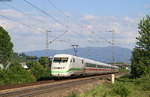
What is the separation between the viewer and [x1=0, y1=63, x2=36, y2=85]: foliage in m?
36.3

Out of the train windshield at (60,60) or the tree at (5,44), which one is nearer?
the train windshield at (60,60)

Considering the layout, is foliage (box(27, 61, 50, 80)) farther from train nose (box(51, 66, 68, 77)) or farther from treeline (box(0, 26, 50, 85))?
train nose (box(51, 66, 68, 77))

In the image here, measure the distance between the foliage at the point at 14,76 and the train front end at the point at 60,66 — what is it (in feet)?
14.2

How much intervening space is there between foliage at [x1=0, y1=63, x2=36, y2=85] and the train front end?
4337 mm

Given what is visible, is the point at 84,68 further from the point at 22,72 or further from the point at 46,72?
the point at 22,72

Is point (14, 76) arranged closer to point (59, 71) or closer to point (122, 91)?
point (59, 71)

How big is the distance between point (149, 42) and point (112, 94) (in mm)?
23938

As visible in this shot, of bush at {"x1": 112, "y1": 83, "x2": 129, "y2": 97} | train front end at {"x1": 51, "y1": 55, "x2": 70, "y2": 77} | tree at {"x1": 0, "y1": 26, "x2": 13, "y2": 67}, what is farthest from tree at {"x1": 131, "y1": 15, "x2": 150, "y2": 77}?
tree at {"x1": 0, "y1": 26, "x2": 13, "y2": 67}

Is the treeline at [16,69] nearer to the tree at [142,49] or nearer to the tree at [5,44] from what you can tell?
the tree at [5,44]

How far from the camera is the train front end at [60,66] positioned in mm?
37656

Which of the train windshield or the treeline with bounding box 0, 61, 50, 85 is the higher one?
the train windshield

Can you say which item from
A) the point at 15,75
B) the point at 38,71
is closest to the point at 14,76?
the point at 15,75

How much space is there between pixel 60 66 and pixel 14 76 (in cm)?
557

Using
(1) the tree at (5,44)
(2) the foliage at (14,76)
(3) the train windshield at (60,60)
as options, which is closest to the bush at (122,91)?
(2) the foliage at (14,76)
